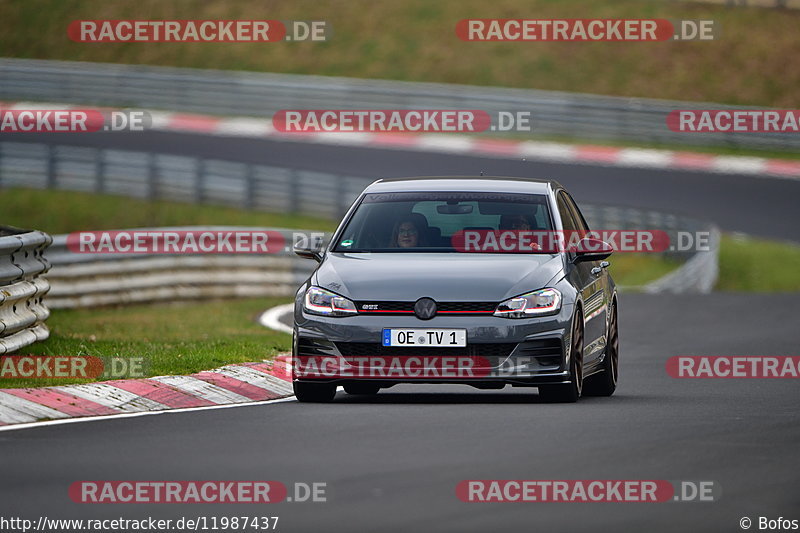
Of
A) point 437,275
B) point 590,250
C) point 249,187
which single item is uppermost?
point 249,187

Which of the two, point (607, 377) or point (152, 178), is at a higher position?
point (152, 178)

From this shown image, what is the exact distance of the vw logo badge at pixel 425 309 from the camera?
11.5 meters

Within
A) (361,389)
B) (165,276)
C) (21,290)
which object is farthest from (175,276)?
(361,389)

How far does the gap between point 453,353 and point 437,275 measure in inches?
22.5

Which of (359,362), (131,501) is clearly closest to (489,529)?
(131,501)

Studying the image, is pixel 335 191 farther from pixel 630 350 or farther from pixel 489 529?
pixel 489 529

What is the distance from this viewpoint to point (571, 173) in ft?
128

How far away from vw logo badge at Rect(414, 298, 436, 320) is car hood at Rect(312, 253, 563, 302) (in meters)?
0.05

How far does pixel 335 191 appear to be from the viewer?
34.5 meters

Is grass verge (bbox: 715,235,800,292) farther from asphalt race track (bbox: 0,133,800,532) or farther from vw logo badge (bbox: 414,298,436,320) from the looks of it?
vw logo badge (bbox: 414,298,436,320)

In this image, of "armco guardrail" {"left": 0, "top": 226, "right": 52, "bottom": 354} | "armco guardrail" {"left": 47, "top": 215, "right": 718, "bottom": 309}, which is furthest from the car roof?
"armco guardrail" {"left": 47, "top": 215, "right": 718, "bottom": 309}

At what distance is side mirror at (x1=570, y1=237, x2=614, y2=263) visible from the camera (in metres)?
12.5

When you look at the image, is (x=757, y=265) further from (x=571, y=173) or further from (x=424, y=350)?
(x=424, y=350)

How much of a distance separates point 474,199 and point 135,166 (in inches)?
864
